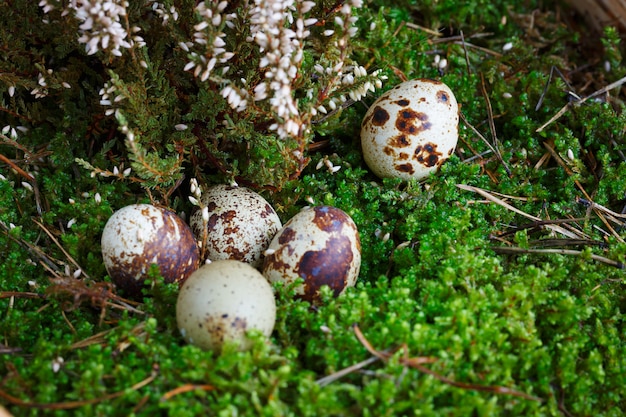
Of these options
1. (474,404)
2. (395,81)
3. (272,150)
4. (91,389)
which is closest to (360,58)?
(395,81)

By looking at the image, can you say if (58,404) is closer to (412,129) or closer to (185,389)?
(185,389)

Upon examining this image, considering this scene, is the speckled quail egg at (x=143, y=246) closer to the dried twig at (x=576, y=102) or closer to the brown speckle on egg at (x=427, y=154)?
the brown speckle on egg at (x=427, y=154)

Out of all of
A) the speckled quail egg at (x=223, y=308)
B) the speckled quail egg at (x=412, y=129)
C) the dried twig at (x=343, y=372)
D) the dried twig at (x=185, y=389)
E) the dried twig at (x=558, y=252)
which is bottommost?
the dried twig at (x=558, y=252)

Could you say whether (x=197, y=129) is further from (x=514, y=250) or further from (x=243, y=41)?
(x=514, y=250)

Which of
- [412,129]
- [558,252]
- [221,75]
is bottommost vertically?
[558,252]

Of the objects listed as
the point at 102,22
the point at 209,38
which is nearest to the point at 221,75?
the point at 209,38

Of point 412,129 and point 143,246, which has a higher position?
point 412,129

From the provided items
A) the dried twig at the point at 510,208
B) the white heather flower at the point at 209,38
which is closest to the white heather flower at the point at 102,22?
the white heather flower at the point at 209,38
